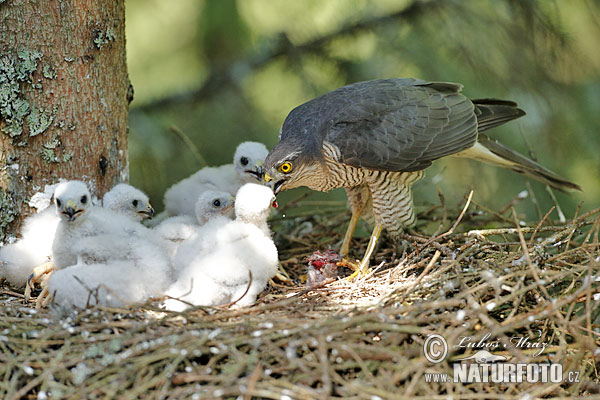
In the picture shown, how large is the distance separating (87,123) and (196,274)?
1.32 meters

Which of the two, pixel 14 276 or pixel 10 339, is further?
pixel 14 276

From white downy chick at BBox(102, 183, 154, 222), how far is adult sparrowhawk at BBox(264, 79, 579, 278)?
88cm

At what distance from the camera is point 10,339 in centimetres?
259

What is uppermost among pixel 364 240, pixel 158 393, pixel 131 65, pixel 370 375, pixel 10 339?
pixel 131 65

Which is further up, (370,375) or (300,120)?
(300,120)

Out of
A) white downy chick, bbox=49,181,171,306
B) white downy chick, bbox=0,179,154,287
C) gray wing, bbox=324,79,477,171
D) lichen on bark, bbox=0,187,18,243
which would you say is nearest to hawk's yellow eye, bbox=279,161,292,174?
gray wing, bbox=324,79,477,171

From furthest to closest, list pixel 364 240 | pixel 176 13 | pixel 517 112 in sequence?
1. pixel 176 13
2. pixel 364 240
3. pixel 517 112

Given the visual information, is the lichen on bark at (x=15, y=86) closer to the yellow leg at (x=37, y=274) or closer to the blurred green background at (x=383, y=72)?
the yellow leg at (x=37, y=274)

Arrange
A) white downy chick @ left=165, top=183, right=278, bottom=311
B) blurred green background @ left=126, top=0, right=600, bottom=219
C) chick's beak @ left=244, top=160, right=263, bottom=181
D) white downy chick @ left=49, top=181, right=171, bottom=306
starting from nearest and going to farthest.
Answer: white downy chick @ left=49, top=181, right=171, bottom=306
white downy chick @ left=165, top=183, right=278, bottom=311
chick's beak @ left=244, top=160, right=263, bottom=181
blurred green background @ left=126, top=0, right=600, bottom=219

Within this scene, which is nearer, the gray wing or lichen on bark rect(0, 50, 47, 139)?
lichen on bark rect(0, 50, 47, 139)

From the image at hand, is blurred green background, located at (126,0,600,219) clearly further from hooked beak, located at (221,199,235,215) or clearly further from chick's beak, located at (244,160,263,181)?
hooked beak, located at (221,199,235,215)

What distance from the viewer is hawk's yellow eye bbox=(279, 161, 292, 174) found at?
3652 millimetres

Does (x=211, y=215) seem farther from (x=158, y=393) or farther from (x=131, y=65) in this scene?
(x=131, y=65)

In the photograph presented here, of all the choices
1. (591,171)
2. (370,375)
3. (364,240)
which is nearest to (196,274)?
(370,375)
